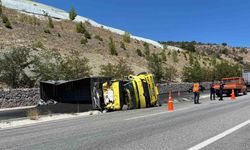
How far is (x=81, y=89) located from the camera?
1011 inches

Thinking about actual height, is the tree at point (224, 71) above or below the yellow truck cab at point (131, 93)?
above

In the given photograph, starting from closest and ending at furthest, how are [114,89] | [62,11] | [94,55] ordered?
[114,89] → [94,55] → [62,11]

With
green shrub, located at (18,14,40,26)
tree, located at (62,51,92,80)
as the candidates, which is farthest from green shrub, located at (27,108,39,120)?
green shrub, located at (18,14,40,26)

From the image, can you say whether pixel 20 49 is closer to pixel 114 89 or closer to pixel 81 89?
pixel 81 89

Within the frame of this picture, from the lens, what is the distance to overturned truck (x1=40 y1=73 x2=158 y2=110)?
2364 cm

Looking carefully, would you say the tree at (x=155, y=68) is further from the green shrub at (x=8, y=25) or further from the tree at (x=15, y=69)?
the tree at (x=15, y=69)

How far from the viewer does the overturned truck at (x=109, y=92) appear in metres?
23.6

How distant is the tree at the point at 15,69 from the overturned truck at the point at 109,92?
267 inches

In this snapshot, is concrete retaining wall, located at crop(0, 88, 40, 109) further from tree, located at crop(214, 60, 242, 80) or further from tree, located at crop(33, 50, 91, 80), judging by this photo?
tree, located at crop(214, 60, 242, 80)

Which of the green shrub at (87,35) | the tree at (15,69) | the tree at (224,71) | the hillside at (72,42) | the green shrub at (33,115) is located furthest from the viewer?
the tree at (224,71)

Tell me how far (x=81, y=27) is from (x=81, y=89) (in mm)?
36233

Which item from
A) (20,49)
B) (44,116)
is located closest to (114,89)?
(44,116)

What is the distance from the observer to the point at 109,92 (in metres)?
23.7

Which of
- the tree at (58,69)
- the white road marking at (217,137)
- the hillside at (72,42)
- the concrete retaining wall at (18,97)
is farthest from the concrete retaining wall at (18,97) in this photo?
the white road marking at (217,137)
